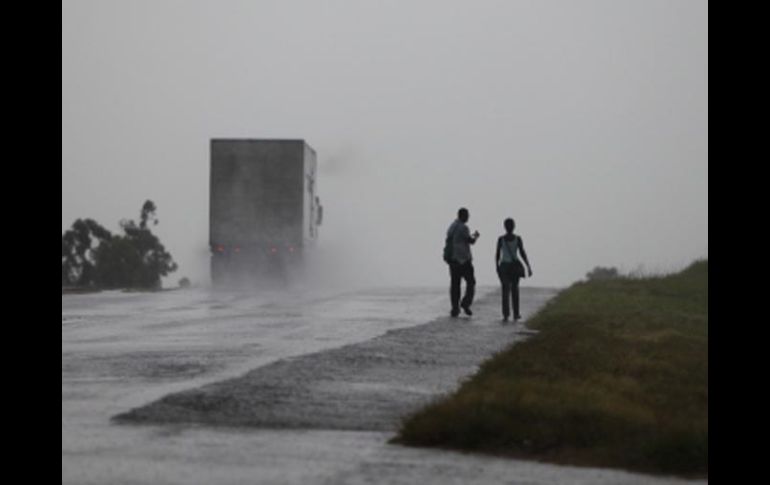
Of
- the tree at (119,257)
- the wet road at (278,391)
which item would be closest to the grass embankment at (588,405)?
the wet road at (278,391)

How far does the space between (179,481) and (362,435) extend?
6.70 feet

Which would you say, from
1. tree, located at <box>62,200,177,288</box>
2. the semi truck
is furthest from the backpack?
tree, located at <box>62,200,177,288</box>

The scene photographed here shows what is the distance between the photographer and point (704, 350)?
1501 cm

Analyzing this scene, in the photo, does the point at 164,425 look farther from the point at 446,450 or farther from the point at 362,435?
the point at 446,450

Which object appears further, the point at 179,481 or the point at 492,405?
the point at 492,405

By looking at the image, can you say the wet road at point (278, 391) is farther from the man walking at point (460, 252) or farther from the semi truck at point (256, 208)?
the semi truck at point (256, 208)

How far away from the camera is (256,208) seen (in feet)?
128

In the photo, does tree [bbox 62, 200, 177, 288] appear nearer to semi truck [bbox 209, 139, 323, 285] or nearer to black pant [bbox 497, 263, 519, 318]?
semi truck [bbox 209, 139, 323, 285]

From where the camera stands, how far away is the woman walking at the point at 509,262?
2197 centimetres

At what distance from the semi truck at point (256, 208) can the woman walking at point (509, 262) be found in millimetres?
17200

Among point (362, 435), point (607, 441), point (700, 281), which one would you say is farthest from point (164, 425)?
point (700, 281)

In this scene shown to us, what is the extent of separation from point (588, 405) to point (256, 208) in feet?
97.2

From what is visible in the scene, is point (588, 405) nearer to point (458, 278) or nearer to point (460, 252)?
point (460, 252)

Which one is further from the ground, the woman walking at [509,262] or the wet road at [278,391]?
the woman walking at [509,262]
